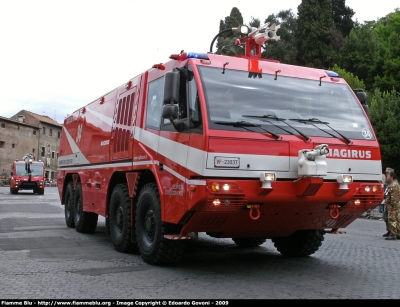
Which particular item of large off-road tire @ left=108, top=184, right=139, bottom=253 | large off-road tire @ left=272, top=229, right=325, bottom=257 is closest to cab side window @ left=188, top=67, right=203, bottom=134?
large off-road tire @ left=108, top=184, right=139, bottom=253

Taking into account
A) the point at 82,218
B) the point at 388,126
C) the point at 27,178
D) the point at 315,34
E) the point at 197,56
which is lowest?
the point at 82,218

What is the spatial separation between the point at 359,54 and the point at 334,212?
44330 millimetres

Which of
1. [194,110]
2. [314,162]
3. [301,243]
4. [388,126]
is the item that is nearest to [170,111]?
[194,110]

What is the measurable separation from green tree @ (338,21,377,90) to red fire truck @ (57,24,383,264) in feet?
139

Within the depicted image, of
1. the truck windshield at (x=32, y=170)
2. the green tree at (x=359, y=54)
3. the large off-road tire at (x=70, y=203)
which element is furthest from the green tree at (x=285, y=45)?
the large off-road tire at (x=70, y=203)

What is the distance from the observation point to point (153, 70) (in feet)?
27.3

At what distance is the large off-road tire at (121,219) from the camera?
28.1ft

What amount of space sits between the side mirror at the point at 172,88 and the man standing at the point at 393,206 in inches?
311

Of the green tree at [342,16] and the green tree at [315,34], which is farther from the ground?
the green tree at [342,16]

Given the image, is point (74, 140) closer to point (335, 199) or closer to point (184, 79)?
point (184, 79)

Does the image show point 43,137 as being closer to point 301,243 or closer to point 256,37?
point 256,37

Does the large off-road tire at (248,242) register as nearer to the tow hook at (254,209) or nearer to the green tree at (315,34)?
the tow hook at (254,209)

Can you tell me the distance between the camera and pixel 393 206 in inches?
513

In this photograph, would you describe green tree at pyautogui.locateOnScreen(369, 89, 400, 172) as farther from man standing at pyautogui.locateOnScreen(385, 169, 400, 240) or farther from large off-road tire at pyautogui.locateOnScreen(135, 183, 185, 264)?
large off-road tire at pyautogui.locateOnScreen(135, 183, 185, 264)
